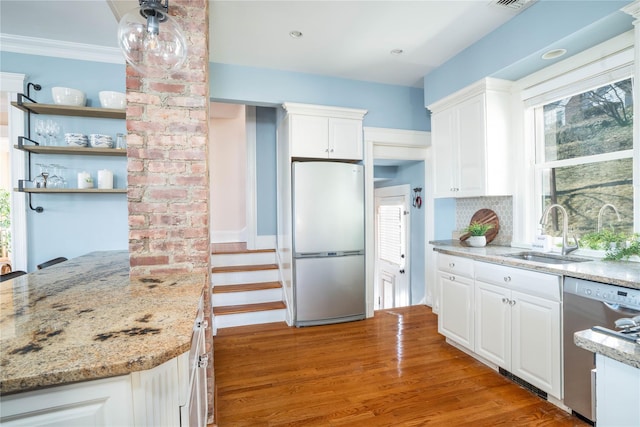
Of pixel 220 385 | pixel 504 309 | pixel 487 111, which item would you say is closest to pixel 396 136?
pixel 487 111

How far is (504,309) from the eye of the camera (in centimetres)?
226

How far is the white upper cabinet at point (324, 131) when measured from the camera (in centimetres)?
336

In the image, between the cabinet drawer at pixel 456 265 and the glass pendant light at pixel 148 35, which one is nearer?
the glass pendant light at pixel 148 35

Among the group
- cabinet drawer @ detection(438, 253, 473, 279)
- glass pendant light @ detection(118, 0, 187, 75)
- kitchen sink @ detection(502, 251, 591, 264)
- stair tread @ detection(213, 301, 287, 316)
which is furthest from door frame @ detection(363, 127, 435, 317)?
glass pendant light @ detection(118, 0, 187, 75)

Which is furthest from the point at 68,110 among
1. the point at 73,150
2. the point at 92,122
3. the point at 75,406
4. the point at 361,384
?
the point at 361,384

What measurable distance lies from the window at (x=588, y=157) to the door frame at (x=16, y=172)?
4.58 m

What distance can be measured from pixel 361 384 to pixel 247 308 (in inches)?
65.4

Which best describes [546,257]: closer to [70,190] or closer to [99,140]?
[99,140]

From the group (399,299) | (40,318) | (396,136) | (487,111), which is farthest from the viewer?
(399,299)

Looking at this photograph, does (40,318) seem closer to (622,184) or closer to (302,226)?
(302,226)

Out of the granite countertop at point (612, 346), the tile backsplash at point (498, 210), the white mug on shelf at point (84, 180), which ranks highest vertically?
the white mug on shelf at point (84, 180)

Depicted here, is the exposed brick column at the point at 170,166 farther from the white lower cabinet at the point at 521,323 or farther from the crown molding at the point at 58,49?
the white lower cabinet at the point at 521,323

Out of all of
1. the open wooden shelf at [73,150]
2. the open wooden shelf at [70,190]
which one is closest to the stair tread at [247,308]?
the open wooden shelf at [70,190]

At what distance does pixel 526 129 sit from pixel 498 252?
1161mm
